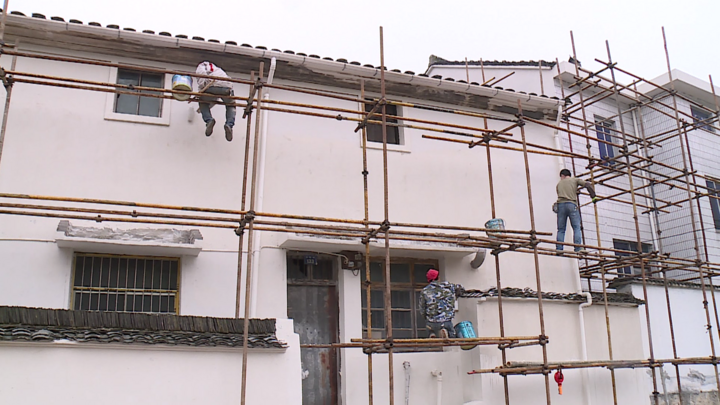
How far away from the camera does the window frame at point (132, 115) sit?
10.3 m

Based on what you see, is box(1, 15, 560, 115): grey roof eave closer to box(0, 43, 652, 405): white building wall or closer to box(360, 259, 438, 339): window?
box(0, 43, 652, 405): white building wall

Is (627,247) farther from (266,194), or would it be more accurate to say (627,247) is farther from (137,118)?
(137,118)

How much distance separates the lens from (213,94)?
993 cm

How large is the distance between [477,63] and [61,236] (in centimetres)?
1201

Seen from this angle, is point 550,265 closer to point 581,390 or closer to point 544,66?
point 581,390

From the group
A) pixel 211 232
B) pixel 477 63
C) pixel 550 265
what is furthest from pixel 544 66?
→ pixel 211 232

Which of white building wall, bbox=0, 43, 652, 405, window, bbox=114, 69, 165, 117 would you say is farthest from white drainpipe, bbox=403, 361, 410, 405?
window, bbox=114, 69, 165, 117

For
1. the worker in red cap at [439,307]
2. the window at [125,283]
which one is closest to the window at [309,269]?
the worker in red cap at [439,307]

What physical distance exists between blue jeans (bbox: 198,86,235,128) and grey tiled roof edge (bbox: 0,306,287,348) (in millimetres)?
3399

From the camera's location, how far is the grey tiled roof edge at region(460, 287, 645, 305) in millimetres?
11125

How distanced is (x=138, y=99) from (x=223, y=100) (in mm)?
1519

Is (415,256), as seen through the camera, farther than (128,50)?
Yes

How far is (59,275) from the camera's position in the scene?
930 cm

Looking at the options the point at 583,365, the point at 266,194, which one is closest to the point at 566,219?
the point at 583,365
